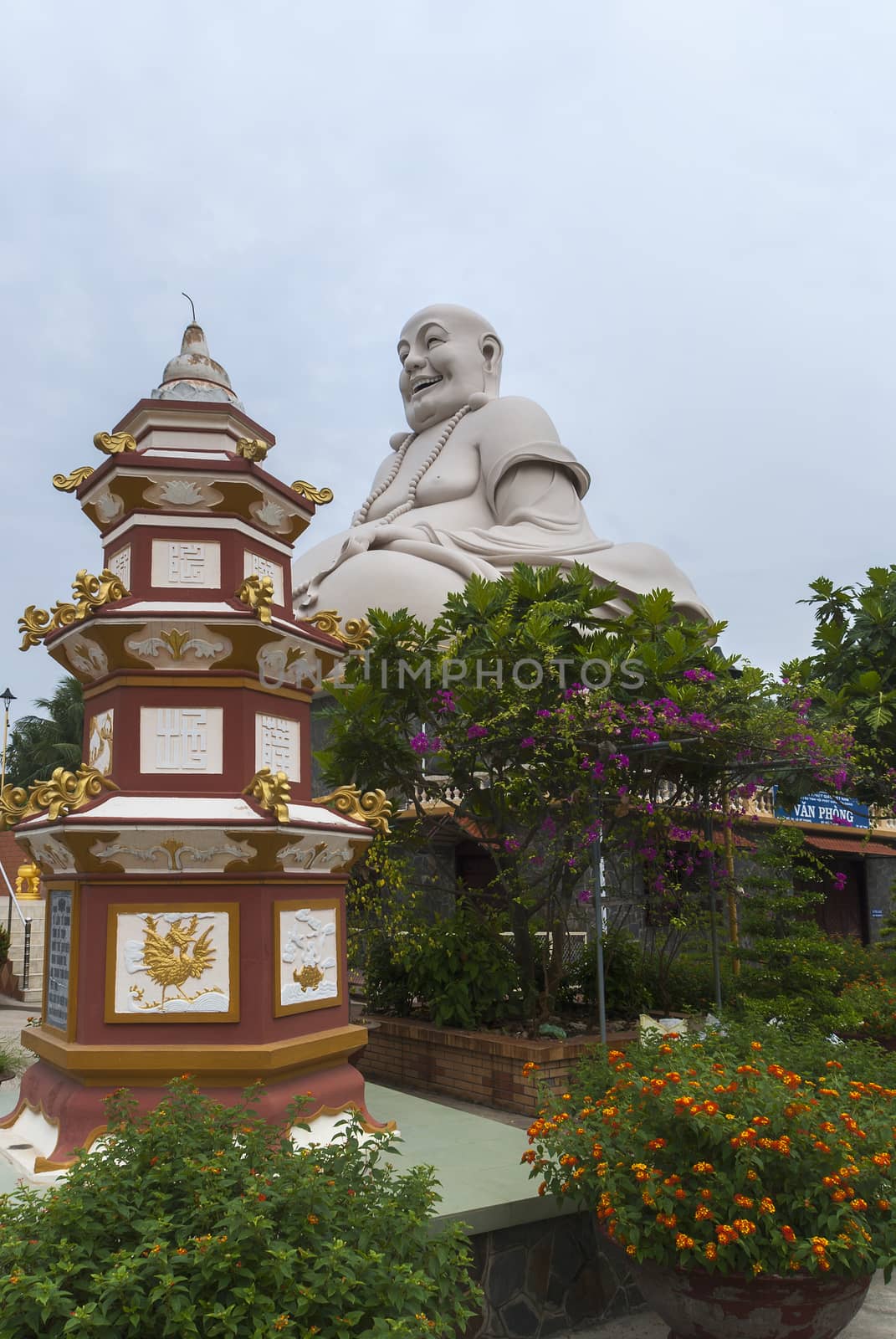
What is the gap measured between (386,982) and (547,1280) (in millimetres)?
4514

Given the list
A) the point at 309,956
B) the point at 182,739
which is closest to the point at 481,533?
the point at 182,739

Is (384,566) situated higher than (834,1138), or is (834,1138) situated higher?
(384,566)

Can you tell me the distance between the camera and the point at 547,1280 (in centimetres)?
465

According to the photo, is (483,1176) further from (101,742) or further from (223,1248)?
(101,742)

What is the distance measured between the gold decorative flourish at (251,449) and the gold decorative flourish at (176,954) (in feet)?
8.24

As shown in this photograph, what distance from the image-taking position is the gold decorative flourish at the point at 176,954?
5.10 m

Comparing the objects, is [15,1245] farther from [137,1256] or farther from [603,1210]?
[603,1210]

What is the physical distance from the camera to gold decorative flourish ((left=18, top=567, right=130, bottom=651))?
538 centimetres

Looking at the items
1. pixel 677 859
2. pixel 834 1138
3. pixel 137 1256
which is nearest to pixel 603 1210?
pixel 834 1138

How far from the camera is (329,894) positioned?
225 inches

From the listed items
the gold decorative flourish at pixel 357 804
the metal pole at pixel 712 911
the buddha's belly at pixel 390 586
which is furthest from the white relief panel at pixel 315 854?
the buddha's belly at pixel 390 586

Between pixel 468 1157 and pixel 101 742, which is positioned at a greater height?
pixel 101 742

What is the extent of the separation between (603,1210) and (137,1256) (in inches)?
69.5

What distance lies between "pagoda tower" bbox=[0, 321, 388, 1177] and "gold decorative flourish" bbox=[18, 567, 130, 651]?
0.05ft
